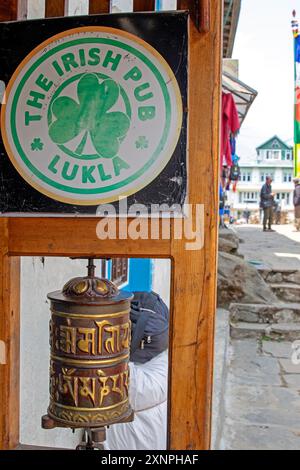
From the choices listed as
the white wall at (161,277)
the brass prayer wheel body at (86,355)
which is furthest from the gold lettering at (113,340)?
the white wall at (161,277)

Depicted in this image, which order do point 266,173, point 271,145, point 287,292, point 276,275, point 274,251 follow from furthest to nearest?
point 271,145, point 266,173, point 274,251, point 276,275, point 287,292

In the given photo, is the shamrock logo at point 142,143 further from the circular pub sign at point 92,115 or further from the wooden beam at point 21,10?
the wooden beam at point 21,10

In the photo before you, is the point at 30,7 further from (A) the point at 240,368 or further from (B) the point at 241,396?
(A) the point at 240,368

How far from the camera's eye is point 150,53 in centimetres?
187

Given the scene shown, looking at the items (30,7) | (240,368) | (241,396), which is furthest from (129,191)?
(240,368)

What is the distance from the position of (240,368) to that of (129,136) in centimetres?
510

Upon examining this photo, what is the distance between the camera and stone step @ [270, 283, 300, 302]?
9133 mm

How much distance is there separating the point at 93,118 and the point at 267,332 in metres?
6.59

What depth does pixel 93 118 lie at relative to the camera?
192 cm

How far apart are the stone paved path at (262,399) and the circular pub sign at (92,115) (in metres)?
3.24

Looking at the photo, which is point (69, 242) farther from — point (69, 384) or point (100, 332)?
point (69, 384)

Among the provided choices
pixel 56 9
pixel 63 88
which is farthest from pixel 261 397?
pixel 56 9

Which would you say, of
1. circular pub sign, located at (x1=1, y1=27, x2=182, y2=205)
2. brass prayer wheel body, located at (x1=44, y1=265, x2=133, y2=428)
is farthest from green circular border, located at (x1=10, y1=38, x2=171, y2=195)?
brass prayer wheel body, located at (x1=44, y1=265, x2=133, y2=428)

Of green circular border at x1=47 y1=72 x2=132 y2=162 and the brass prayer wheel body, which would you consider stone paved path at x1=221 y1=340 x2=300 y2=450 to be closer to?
the brass prayer wheel body
